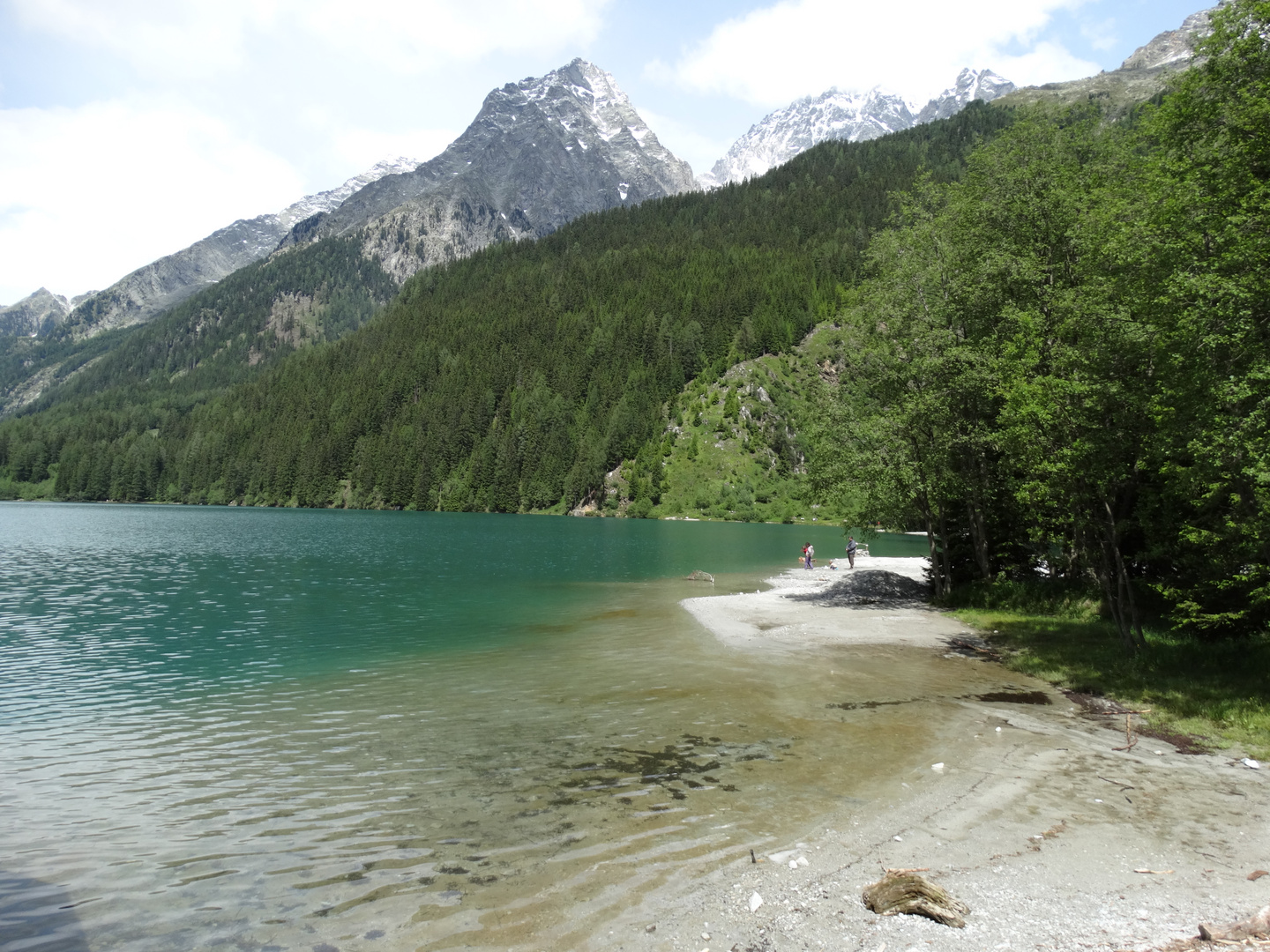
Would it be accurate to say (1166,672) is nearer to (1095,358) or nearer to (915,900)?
(1095,358)

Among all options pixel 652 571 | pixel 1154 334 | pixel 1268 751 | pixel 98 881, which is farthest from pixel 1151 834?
pixel 652 571

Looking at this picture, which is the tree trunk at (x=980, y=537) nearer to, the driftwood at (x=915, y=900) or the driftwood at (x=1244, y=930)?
the driftwood at (x=1244, y=930)

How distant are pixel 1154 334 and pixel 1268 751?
1036 cm

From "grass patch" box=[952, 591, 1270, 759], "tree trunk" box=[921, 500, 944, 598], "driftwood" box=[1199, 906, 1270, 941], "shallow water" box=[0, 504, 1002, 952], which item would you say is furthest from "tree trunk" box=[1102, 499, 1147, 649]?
"tree trunk" box=[921, 500, 944, 598]

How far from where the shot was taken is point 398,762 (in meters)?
14.4

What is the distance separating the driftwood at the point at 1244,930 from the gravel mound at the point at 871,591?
31787mm

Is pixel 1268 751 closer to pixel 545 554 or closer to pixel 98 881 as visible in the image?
pixel 98 881

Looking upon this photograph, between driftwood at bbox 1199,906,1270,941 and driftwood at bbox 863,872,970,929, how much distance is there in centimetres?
239

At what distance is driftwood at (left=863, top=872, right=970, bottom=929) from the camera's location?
26.5 feet

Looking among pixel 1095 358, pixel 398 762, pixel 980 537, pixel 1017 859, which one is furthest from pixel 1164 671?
pixel 398 762

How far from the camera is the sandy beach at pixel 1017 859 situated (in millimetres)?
7934

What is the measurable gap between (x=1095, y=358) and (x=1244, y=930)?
16353mm

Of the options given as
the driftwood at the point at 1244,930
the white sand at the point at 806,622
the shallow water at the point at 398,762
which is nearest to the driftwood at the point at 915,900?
the shallow water at the point at 398,762

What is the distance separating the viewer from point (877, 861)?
9781 millimetres
